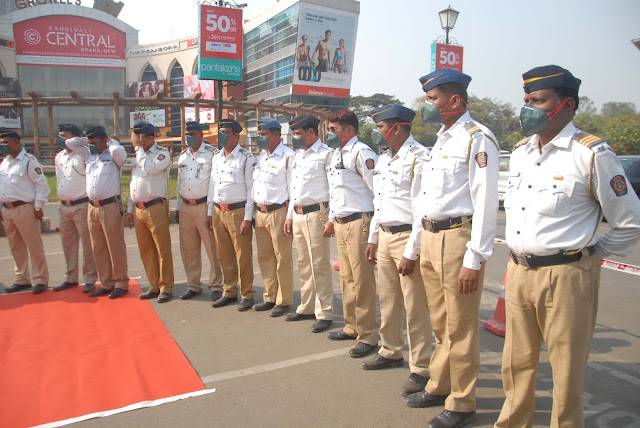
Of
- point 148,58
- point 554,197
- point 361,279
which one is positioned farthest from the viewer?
point 148,58

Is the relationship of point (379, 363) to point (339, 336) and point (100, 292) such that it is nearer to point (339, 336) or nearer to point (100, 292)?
point (339, 336)

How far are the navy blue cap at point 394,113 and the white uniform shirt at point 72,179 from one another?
419 cm

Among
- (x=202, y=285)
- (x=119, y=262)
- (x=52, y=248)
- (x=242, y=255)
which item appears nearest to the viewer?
(x=242, y=255)

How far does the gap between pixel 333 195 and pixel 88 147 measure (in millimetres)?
3728

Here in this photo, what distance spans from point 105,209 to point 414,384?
4.35 m

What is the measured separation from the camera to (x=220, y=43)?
1236 centimetres

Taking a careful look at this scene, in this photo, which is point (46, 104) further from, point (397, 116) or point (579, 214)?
point (579, 214)

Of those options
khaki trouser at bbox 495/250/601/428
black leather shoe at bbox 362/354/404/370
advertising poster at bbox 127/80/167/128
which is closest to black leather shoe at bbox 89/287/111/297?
black leather shoe at bbox 362/354/404/370

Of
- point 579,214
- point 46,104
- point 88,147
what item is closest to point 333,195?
point 579,214

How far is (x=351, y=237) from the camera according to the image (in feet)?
13.7

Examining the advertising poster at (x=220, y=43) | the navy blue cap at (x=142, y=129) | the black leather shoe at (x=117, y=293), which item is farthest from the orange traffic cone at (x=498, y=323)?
the advertising poster at (x=220, y=43)

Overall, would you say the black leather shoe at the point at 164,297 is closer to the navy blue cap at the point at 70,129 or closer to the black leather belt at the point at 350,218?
the navy blue cap at the point at 70,129

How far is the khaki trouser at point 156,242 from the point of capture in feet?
19.0

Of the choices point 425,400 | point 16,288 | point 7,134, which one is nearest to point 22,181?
point 7,134
